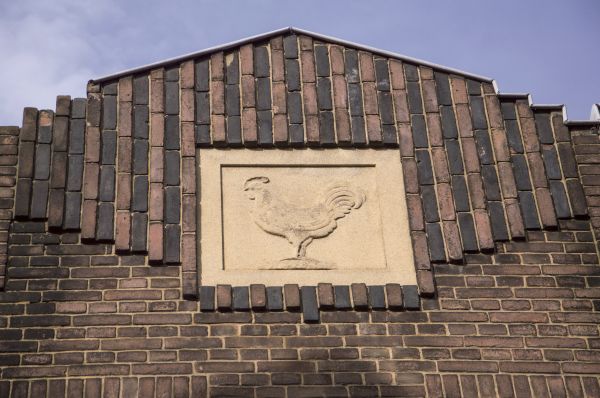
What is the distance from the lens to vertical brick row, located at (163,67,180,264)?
830 centimetres

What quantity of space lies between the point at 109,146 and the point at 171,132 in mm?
497

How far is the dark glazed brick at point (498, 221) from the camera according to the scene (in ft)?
28.0

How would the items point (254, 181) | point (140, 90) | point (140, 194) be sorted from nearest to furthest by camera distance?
point (140, 194) → point (254, 181) → point (140, 90)

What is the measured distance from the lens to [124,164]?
862 centimetres

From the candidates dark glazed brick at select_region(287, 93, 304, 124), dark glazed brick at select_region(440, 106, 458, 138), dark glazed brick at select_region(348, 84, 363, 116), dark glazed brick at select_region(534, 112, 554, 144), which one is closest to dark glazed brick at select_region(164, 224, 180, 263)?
dark glazed brick at select_region(287, 93, 304, 124)

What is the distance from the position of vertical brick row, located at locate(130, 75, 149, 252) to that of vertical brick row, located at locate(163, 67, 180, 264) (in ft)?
0.49

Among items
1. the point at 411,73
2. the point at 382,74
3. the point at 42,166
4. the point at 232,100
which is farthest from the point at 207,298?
the point at 411,73

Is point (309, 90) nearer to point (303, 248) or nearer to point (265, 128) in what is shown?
point (265, 128)

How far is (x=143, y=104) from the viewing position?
8.98 meters

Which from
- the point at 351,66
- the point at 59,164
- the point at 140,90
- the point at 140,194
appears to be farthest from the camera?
the point at 351,66

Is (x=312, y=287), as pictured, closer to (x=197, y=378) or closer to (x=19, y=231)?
(x=197, y=378)

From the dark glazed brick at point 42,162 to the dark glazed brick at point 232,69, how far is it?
157 cm

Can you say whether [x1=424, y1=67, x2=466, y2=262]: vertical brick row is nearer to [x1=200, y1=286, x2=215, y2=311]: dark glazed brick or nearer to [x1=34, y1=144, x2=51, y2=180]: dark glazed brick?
[x1=200, y1=286, x2=215, y2=311]: dark glazed brick

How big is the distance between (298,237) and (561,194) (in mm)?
2129
